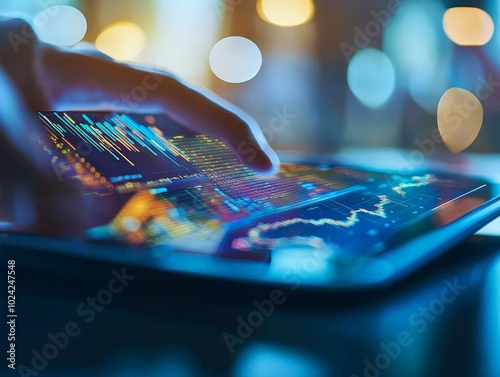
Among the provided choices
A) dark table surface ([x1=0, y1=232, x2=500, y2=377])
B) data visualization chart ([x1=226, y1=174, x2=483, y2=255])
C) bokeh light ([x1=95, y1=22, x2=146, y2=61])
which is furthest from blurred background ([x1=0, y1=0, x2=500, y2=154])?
dark table surface ([x1=0, y1=232, x2=500, y2=377])

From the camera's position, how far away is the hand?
67cm

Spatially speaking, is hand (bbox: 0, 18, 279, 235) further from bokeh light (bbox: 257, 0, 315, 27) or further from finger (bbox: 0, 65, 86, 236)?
bokeh light (bbox: 257, 0, 315, 27)

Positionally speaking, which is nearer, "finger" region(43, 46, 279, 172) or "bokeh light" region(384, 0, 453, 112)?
"finger" region(43, 46, 279, 172)

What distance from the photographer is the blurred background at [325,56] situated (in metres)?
0.78

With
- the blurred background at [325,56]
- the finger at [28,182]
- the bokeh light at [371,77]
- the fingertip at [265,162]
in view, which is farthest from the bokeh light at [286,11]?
the finger at [28,182]

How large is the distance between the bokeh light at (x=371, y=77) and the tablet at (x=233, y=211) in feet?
0.46

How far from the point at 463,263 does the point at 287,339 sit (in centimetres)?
30

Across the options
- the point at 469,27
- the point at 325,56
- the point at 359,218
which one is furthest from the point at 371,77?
the point at 359,218

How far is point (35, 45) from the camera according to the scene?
72 centimetres

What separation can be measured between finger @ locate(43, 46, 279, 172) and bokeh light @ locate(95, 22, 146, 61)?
0.02 metres

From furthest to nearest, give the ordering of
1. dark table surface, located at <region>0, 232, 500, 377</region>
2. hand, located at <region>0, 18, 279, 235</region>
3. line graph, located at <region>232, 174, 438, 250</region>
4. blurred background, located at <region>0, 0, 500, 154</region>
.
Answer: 1. blurred background, located at <region>0, 0, 500, 154</region>
2. hand, located at <region>0, 18, 279, 235</region>
3. line graph, located at <region>232, 174, 438, 250</region>
4. dark table surface, located at <region>0, 232, 500, 377</region>

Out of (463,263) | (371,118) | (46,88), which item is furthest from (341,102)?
(46,88)

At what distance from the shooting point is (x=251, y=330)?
1.61ft

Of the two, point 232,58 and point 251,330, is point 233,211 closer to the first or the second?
point 251,330
